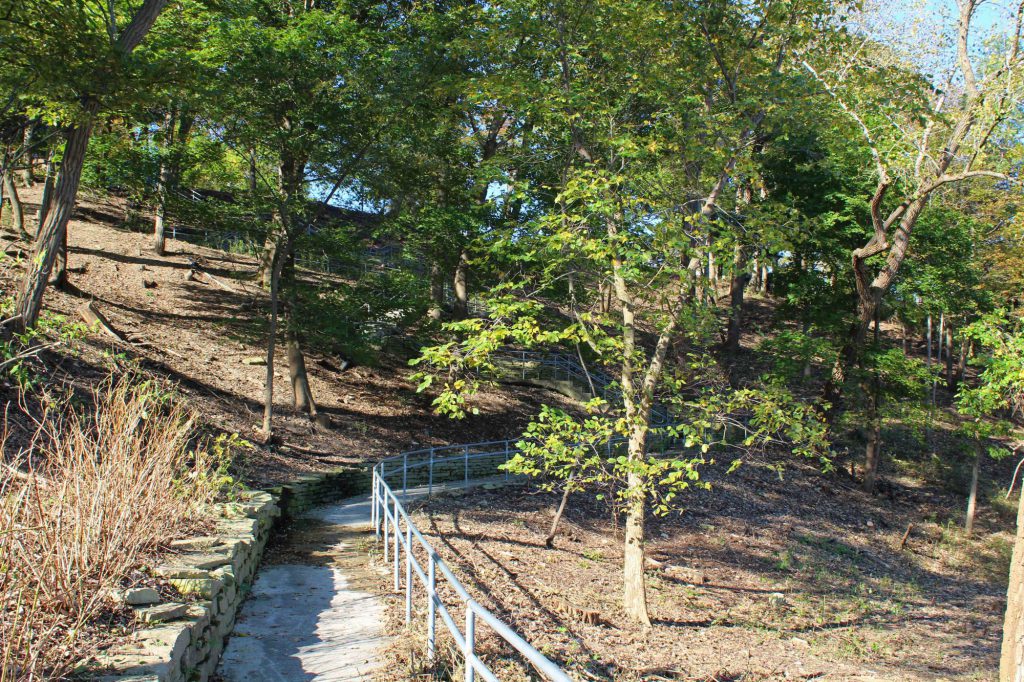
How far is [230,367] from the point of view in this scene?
19.8 metres

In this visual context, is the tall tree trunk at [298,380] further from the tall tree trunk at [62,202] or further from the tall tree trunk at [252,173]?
the tall tree trunk at [62,202]

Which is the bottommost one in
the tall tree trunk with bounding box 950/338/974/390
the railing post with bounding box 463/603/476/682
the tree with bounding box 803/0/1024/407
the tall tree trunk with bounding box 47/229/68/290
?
the railing post with bounding box 463/603/476/682

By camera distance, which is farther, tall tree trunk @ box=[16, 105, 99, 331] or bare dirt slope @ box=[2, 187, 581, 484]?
bare dirt slope @ box=[2, 187, 581, 484]

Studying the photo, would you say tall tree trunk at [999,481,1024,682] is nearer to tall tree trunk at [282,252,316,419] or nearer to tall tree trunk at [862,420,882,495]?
tall tree trunk at [282,252,316,419]

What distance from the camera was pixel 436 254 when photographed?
19.5 metres

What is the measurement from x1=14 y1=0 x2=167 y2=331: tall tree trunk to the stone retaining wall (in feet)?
14.4

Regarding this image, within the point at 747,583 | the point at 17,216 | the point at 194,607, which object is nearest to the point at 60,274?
the point at 17,216

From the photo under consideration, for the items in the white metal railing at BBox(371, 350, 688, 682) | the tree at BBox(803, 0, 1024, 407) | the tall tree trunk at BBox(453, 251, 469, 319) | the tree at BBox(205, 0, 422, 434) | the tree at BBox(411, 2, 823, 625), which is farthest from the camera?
the tall tree trunk at BBox(453, 251, 469, 319)

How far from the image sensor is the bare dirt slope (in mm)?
16312

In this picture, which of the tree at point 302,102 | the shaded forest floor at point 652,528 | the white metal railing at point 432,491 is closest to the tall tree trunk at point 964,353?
the shaded forest floor at point 652,528

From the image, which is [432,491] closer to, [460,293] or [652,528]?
[652,528]

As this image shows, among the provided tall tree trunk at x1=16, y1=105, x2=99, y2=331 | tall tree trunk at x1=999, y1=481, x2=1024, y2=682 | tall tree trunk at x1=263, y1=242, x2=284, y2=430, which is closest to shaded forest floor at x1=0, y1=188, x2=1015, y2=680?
tall tree trunk at x1=263, y1=242, x2=284, y2=430

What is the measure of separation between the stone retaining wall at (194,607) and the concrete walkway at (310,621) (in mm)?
216

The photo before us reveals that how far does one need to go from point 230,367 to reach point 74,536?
15.7 meters
